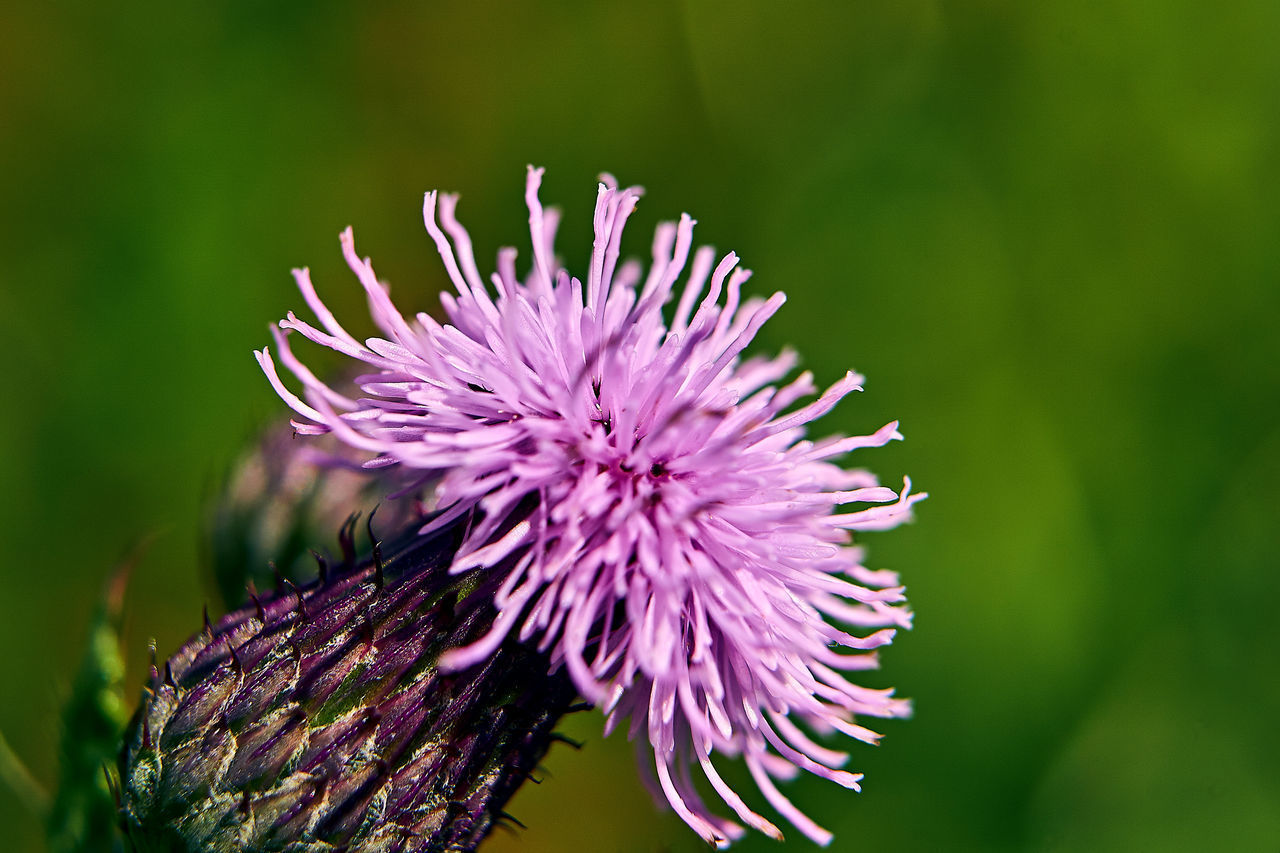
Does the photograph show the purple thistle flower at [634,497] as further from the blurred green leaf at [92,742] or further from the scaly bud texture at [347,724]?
the blurred green leaf at [92,742]

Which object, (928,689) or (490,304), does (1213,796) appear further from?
(490,304)

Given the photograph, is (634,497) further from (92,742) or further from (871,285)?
(871,285)

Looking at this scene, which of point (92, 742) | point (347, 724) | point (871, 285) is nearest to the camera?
point (347, 724)

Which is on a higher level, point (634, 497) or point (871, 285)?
point (871, 285)

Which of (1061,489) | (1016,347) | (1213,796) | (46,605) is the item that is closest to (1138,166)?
(1016,347)

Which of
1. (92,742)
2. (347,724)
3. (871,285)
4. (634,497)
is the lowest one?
(92,742)

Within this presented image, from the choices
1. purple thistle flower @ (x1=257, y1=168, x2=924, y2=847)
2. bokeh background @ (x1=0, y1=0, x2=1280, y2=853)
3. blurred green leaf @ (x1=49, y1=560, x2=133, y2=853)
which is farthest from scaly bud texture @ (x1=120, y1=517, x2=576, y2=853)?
bokeh background @ (x1=0, y1=0, x2=1280, y2=853)

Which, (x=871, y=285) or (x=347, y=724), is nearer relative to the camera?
(x=347, y=724)

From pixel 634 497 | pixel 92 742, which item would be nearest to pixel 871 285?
pixel 634 497
